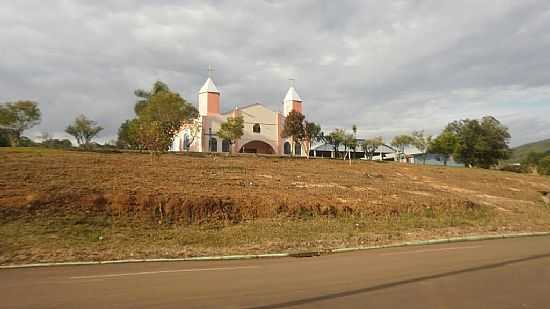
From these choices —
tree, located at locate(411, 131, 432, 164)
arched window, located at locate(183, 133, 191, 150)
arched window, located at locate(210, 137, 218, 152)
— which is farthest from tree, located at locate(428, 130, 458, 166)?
arched window, located at locate(183, 133, 191, 150)

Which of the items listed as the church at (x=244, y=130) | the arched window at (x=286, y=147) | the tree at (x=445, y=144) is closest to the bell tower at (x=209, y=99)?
the church at (x=244, y=130)

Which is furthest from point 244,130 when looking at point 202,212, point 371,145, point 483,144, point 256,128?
point 202,212

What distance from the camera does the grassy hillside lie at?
12.7 meters

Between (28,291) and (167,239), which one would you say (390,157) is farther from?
(28,291)

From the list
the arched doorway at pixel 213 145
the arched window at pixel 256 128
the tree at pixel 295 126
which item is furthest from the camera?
the arched window at pixel 256 128

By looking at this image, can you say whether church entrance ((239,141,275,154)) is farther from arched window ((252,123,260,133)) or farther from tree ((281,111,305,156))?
tree ((281,111,305,156))

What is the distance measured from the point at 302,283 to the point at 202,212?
917cm

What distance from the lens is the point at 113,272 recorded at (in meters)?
9.12

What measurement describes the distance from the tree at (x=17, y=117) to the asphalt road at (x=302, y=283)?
39637mm

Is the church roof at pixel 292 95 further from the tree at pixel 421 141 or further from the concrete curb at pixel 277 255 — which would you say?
the concrete curb at pixel 277 255

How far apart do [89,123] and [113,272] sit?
52.7 metres

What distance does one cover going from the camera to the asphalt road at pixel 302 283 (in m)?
6.33

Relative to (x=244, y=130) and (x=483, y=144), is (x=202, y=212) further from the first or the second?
(x=483, y=144)

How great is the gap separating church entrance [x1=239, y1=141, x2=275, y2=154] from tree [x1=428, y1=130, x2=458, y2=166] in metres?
22.1
